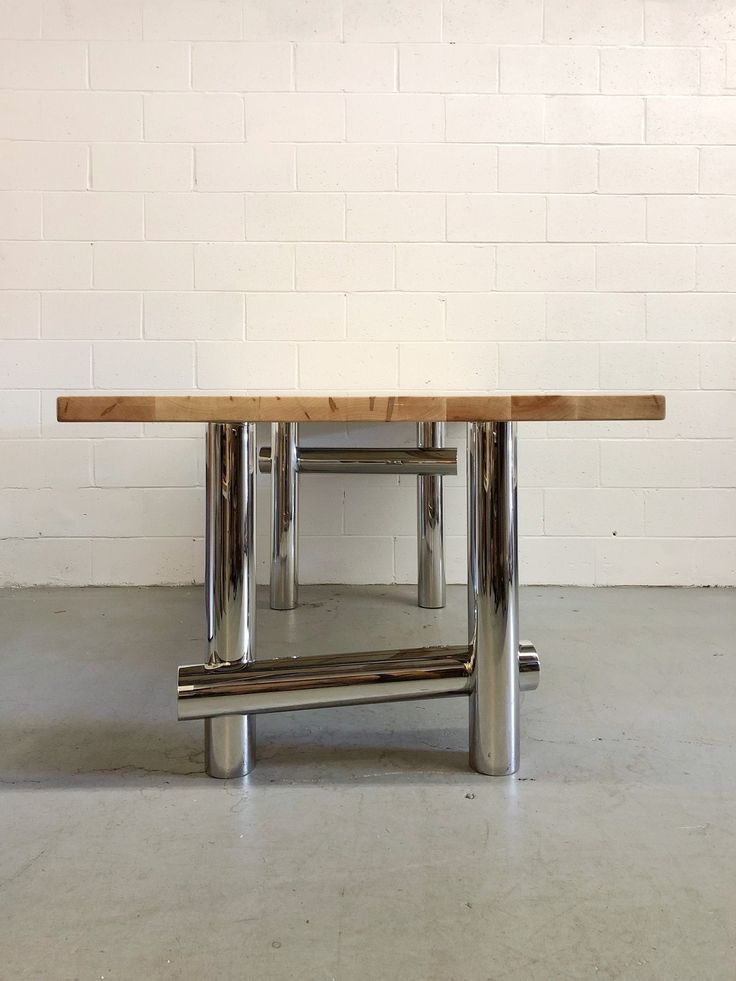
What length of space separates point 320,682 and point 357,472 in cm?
106

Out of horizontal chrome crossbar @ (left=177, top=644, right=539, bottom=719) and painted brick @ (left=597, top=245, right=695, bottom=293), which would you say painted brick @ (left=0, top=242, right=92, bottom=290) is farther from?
horizontal chrome crossbar @ (left=177, top=644, right=539, bottom=719)

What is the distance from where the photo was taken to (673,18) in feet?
7.41

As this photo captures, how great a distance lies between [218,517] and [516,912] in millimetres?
586

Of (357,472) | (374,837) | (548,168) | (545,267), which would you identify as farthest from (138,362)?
(374,837)

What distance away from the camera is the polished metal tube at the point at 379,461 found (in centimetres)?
195

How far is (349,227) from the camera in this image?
7.43 ft

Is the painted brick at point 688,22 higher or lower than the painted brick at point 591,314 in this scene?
higher

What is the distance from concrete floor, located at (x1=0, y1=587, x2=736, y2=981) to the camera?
0.66 metres

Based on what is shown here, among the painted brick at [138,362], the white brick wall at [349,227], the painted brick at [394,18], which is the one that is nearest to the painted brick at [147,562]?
the white brick wall at [349,227]

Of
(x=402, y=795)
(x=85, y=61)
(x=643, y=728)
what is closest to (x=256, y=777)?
(x=402, y=795)

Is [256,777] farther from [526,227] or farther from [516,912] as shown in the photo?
[526,227]

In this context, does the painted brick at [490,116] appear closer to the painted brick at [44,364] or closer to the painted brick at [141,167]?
the painted brick at [141,167]

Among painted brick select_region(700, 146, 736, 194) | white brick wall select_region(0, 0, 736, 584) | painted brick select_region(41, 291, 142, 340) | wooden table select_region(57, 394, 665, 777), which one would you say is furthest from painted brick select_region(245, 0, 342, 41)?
wooden table select_region(57, 394, 665, 777)

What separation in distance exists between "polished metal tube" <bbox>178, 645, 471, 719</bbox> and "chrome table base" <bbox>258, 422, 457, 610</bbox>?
985 mm
